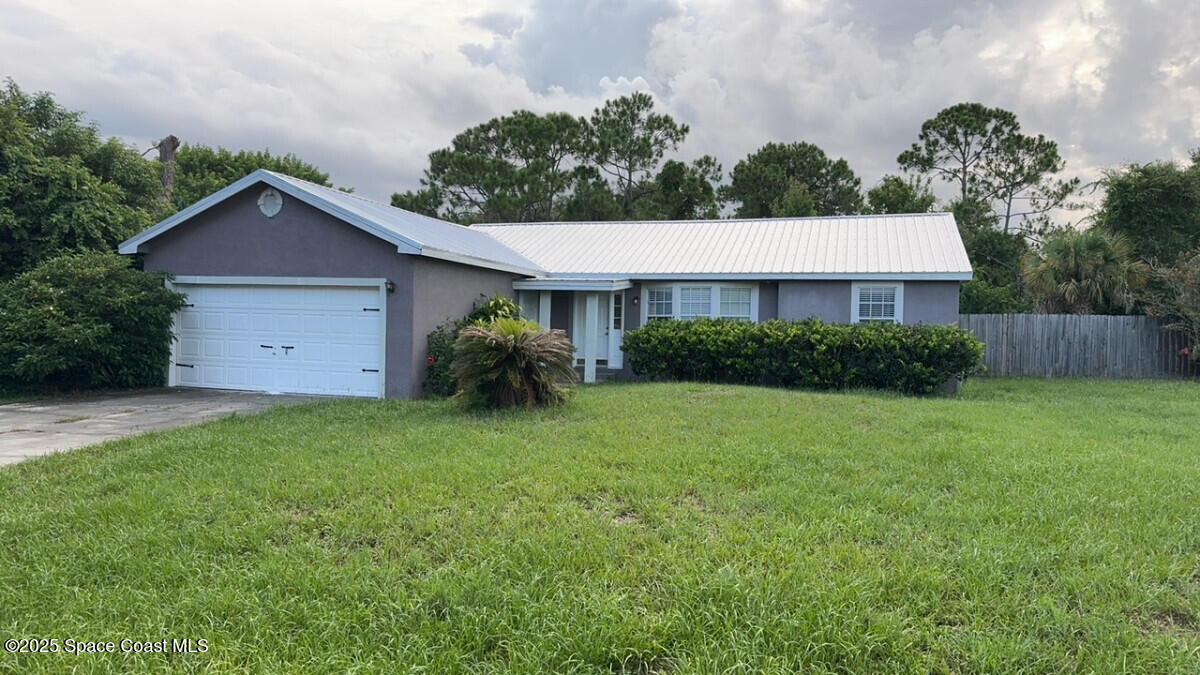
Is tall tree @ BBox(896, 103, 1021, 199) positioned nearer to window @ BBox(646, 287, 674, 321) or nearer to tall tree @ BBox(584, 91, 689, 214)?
tall tree @ BBox(584, 91, 689, 214)

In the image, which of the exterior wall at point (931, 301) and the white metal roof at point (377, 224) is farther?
the exterior wall at point (931, 301)

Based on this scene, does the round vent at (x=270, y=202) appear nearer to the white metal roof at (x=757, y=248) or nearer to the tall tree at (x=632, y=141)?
the white metal roof at (x=757, y=248)

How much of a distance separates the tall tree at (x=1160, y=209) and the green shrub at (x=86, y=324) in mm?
24963

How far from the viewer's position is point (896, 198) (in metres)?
28.8

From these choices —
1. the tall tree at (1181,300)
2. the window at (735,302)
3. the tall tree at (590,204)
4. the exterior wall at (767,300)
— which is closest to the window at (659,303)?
the window at (735,302)

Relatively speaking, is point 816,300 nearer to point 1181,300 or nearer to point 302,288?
point 1181,300

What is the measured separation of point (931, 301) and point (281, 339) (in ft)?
41.2

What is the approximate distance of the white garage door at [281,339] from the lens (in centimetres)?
1107

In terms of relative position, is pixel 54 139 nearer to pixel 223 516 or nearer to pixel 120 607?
pixel 223 516

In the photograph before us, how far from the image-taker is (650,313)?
49.8 feet

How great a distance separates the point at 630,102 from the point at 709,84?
1104 cm

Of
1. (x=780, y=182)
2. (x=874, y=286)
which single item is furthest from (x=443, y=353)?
(x=780, y=182)

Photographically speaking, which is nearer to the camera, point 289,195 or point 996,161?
point 289,195

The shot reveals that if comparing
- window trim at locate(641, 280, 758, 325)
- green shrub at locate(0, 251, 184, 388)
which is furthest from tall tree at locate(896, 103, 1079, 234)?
green shrub at locate(0, 251, 184, 388)
